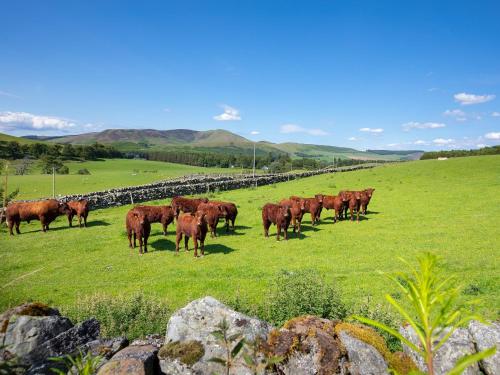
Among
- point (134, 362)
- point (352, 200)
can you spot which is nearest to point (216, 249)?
point (352, 200)

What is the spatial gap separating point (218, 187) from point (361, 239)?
84.9 feet

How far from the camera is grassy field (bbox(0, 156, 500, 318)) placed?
11695 mm

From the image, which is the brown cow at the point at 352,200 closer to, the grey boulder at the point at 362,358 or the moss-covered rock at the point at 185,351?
the grey boulder at the point at 362,358

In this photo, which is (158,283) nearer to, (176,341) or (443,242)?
(176,341)

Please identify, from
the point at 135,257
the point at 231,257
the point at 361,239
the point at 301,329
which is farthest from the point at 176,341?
the point at 361,239

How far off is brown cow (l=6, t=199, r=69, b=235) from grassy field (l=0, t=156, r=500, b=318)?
89cm

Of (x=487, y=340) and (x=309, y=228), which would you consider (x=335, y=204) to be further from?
(x=487, y=340)

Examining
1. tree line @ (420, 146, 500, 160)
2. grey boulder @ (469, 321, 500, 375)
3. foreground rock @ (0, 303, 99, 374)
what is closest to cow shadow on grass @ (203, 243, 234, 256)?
foreground rock @ (0, 303, 99, 374)

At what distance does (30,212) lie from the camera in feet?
69.9

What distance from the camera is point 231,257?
15.7m

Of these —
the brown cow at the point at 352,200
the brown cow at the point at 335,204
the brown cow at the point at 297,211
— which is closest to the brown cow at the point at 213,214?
the brown cow at the point at 297,211

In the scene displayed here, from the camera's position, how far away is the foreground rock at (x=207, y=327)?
601cm

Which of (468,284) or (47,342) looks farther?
(468,284)

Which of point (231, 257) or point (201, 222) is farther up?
point (201, 222)
